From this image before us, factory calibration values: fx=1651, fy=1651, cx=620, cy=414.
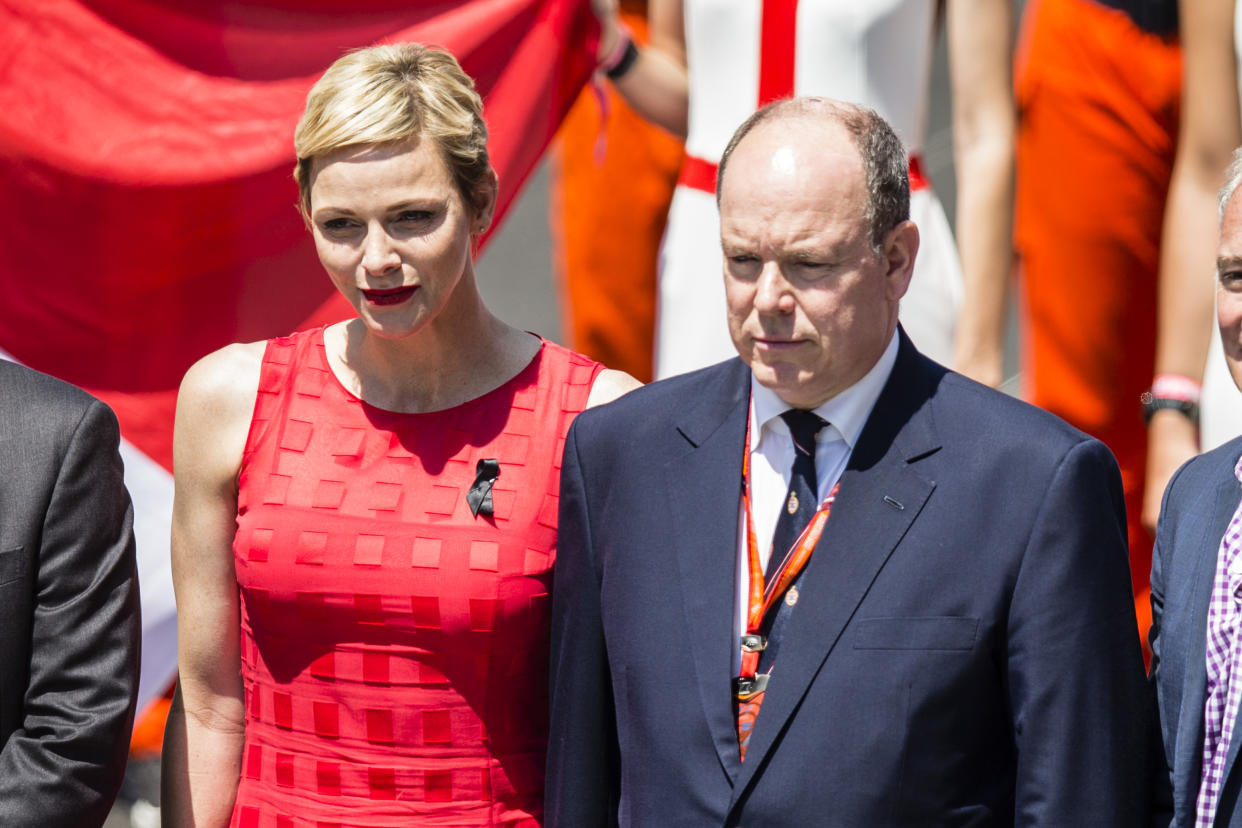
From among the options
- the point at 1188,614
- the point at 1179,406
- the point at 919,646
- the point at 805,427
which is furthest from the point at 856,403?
the point at 1179,406

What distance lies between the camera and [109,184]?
3.70 metres

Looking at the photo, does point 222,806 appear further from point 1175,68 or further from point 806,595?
point 1175,68

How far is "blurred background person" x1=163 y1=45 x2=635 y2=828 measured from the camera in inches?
98.9

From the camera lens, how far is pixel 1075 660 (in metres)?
2.05

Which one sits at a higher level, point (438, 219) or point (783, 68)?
point (783, 68)

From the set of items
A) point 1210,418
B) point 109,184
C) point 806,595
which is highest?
point 109,184

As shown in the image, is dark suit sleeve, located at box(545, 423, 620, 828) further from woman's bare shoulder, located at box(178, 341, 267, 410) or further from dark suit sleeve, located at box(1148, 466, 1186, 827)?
dark suit sleeve, located at box(1148, 466, 1186, 827)

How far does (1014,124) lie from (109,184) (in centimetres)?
201

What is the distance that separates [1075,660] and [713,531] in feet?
1.63

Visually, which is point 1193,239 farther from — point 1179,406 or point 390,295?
point 390,295

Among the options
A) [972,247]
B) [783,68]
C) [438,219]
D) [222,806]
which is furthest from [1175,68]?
[222,806]

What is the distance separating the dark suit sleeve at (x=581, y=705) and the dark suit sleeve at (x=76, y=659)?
61cm

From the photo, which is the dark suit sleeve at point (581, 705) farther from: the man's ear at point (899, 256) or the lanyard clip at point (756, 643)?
the man's ear at point (899, 256)

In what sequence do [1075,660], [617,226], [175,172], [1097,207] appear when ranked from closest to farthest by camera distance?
[1075,660]
[175,172]
[1097,207]
[617,226]
